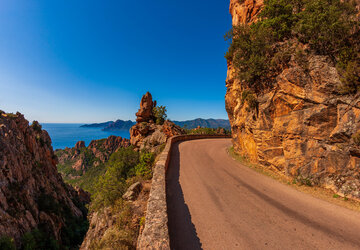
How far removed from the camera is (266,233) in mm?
4801

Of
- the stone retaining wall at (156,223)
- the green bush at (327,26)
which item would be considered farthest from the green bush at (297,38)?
the stone retaining wall at (156,223)

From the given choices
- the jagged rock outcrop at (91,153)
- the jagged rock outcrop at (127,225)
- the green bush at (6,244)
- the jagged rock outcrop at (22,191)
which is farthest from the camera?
the jagged rock outcrop at (91,153)

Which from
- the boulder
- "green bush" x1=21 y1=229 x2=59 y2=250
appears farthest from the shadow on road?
"green bush" x1=21 y1=229 x2=59 y2=250

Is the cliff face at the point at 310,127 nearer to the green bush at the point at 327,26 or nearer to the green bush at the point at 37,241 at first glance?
the green bush at the point at 327,26

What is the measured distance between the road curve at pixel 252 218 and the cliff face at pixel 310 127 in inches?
66.8

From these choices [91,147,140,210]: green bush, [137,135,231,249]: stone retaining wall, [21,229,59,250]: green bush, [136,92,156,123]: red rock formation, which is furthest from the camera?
[136,92,156,123]: red rock formation

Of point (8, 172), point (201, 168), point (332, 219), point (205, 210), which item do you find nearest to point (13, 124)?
point (8, 172)

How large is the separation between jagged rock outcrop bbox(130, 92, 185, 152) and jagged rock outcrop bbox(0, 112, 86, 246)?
21.4 m

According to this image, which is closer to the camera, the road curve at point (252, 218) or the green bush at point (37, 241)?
the road curve at point (252, 218)

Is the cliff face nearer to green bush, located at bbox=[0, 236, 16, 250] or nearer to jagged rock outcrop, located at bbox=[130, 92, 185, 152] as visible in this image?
jagged rock outcrop, located at bbox=[130, 92, 185, 152]

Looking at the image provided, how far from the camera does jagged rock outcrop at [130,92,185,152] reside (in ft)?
83.6

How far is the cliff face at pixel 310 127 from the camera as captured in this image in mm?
7172

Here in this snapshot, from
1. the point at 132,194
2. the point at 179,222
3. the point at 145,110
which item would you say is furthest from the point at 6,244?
the point at 145,110

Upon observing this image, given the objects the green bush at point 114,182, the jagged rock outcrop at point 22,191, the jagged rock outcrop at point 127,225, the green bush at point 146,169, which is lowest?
the jagged rock outcrop at point 22,191
